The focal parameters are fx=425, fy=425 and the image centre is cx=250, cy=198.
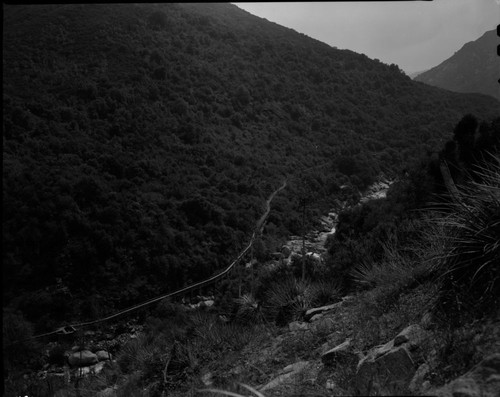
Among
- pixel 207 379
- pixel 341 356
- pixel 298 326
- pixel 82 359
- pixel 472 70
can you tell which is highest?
pixel 472 70

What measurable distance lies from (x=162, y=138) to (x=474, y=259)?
35.0m

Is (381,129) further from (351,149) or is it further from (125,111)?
(125,111)

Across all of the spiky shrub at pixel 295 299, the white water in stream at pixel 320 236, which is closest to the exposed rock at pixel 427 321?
the spiky shrub at pixel 295 299

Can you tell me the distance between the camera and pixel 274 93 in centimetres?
5538

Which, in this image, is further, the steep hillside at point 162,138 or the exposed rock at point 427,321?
the steep hillside at point 162,138

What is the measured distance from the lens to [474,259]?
147 inches

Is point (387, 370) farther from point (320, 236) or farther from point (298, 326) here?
point (320, 236)

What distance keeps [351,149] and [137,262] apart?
32.4m

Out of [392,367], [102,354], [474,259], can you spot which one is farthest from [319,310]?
[102,354]

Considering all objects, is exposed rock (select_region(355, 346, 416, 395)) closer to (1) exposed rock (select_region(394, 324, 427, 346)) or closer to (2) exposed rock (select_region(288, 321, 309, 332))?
(1) exposed rock (select_region(394, 324, 427, 346))

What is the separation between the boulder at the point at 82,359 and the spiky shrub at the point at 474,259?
649 inches

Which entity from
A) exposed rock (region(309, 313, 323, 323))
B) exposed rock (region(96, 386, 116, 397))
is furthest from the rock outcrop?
exposed rock (region(96, 386, 116, 397))

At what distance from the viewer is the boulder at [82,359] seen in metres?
17.4

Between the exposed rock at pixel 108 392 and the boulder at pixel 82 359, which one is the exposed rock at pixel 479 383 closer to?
the exposed rock at pixel 108 392
